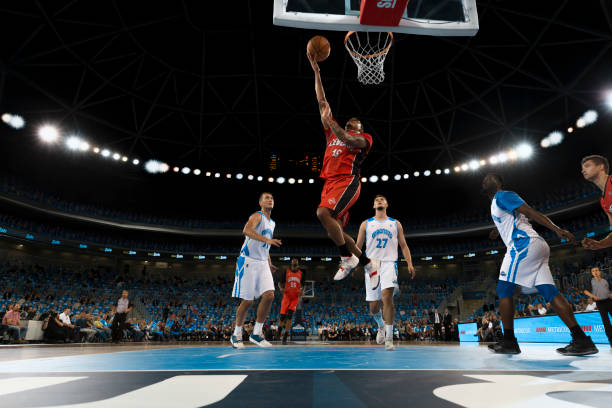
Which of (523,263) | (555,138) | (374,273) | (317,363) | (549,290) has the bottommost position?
(317,363)

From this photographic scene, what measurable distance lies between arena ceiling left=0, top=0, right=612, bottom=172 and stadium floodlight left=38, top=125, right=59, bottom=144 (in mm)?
512

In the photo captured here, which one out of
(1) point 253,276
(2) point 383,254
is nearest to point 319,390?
(1) point 253,276

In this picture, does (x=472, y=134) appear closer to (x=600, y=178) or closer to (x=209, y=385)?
(x=600, y=178)

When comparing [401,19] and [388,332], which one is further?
[401,19]

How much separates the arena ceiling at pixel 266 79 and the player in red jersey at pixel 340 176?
1272 centimetres

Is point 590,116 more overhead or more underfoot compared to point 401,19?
more overhead

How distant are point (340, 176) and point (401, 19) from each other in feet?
10.6

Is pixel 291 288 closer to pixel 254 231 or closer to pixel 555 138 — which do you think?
pixel 254 231

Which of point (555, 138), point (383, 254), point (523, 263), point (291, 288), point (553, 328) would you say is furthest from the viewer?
point (555, 138)

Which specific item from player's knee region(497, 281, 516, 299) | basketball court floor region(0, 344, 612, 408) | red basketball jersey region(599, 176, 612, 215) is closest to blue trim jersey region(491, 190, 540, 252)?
player's knee region(497, 281, 516, 299)

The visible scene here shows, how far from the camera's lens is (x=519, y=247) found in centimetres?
409

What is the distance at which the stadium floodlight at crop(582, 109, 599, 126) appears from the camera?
63.1 ft

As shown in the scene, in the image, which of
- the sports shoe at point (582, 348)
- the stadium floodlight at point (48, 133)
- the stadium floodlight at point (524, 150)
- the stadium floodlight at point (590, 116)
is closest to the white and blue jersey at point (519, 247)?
the sports shoe at point (582, 348)

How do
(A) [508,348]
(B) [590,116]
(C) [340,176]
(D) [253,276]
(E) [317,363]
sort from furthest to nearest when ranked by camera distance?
(B) [590,116]
(D) [253,276]
(C) [340,176]
(A) [508,348]
(E) [317,363]
